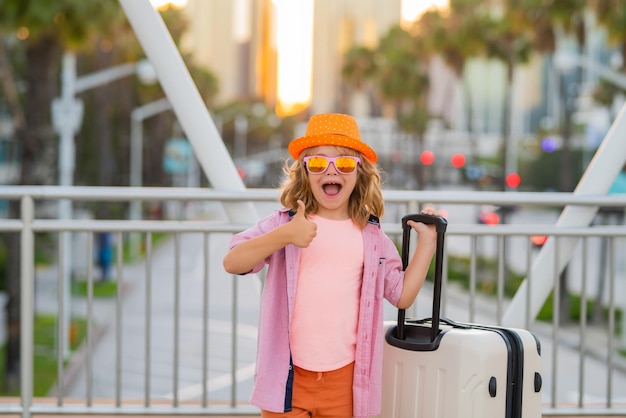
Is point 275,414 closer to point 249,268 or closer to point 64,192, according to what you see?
point 249,268

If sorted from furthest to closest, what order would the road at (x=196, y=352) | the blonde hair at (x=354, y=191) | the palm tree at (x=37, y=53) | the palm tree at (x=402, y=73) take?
the palm tree at (x=402, y=73) → the palm tree at (x=37, y=53) → the road at (x=196, y=352) → the blonde hair at (x=354, y=191)

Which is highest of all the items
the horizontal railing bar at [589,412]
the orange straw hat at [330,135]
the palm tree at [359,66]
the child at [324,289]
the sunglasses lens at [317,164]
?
the palm tree at [359,66]

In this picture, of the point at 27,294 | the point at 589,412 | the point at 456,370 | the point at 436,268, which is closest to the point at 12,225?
the point at 27,294

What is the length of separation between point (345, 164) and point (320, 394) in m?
0.73

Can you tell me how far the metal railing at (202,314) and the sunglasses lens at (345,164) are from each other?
1.56 metres

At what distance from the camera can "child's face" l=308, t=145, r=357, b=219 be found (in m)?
3.08

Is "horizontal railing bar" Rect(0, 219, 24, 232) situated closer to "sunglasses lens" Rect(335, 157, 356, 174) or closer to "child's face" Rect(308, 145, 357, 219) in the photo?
A: "child's face" Rect(308, 145, 357, 219)

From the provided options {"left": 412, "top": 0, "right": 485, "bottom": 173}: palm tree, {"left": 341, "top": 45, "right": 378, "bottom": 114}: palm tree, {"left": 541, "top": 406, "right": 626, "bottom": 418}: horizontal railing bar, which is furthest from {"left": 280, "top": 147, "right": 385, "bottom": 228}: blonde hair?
{"left": 341, "top": 45, "right": 378, "bottom": 114}: palm tree

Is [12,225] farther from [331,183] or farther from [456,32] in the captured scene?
[456,32]

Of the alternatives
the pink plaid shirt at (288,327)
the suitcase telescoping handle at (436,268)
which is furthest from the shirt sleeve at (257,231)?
the suitcase telescoping handle at (436,268)

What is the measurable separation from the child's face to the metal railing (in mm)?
1506

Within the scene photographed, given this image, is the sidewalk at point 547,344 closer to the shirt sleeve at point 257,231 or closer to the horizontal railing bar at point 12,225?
the horizontal railing bar at point 12,225

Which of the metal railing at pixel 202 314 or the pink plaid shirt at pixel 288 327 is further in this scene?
the metal railing at pixel 202 314

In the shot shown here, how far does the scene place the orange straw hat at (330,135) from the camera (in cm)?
311
